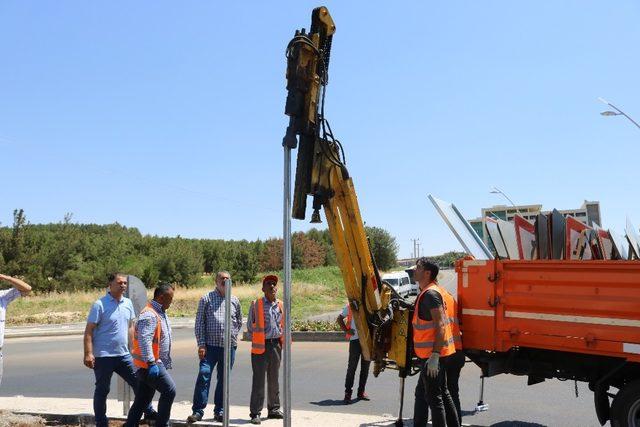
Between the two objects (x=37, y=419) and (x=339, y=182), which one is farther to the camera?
(x=37, y=419)

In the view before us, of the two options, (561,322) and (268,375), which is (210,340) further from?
(561,322)

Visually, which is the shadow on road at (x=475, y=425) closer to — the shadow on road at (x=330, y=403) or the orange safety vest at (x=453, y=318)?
the orange safety vest at (x=453, y=318)

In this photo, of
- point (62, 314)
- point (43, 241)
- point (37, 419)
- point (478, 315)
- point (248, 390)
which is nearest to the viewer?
point (478, 315)

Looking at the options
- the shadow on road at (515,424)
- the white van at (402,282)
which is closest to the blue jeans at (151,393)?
the shadow on road at (515,424)

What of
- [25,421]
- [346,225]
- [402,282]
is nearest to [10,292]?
[25,421]

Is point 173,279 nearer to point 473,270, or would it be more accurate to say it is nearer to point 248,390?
point 248,390

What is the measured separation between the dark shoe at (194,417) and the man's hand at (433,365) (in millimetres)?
2936

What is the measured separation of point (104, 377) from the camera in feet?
20.8

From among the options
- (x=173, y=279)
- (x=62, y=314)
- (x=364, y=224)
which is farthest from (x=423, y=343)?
(x=173, y=279)

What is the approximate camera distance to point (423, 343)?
225 inches

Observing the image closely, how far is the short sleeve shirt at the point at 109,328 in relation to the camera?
6.36 meters

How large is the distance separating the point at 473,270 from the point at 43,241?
50.2 meters

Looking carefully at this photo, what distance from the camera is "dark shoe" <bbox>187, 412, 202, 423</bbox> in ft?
23.0

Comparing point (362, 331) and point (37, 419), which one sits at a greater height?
point (362, 331)
